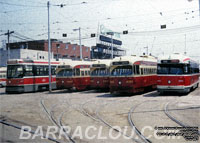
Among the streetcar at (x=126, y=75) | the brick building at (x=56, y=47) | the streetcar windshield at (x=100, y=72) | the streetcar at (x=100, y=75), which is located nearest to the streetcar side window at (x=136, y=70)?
the streetcar at (x=126, y=75)

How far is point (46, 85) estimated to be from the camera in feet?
89.1

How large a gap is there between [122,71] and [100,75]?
13.1 feet

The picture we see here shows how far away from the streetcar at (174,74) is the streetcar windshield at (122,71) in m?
2.18

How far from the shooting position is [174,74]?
18719 mm

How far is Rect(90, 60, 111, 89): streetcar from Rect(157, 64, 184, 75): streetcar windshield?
522 centimetres

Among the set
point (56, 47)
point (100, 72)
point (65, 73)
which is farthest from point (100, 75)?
point (56, 47)

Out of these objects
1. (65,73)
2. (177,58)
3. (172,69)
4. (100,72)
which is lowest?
(65,73)

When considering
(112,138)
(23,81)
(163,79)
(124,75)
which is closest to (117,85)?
(124,75)

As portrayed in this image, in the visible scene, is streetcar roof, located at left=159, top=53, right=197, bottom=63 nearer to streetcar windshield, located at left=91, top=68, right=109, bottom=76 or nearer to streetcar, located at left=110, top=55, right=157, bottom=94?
streetcar, located at left=110, top=55, right=157, bottom=94

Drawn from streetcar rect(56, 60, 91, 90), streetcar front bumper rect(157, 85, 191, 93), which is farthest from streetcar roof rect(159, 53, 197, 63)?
streetcar rect(56, 60, 91, 90)

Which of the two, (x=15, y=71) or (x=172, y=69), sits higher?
(x=172, y=69)

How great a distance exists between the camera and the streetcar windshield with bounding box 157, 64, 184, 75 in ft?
61.5

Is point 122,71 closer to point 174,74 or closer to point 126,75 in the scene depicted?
point 126,75

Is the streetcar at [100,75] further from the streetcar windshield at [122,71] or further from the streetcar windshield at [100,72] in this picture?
the streetcar windshield at [122,71]
